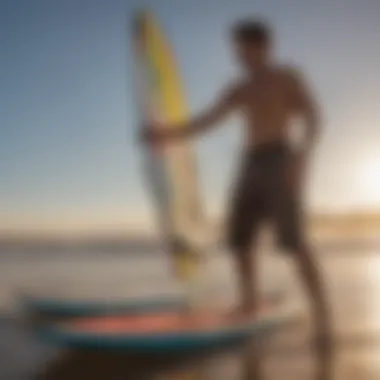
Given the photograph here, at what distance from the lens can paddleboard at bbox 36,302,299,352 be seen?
1413 mm

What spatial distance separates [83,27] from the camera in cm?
151

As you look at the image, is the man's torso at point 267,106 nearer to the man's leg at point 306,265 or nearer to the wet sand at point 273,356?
the man's leg at point 306,265

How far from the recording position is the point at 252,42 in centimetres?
148

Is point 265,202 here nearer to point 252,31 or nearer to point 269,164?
point 269,164

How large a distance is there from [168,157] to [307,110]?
254mm

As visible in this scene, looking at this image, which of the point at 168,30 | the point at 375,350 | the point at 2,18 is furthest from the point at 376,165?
the point at 2,18

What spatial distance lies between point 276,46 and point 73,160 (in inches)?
16.1

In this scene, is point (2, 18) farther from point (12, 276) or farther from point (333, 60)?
point (333, 60)

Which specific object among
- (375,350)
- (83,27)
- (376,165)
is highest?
(83,27)

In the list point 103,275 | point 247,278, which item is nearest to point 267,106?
point 247,278

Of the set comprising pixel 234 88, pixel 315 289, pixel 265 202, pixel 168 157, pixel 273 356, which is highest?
pixel 234 88

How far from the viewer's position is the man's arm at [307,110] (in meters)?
1.46

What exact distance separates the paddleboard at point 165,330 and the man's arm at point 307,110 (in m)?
0.29

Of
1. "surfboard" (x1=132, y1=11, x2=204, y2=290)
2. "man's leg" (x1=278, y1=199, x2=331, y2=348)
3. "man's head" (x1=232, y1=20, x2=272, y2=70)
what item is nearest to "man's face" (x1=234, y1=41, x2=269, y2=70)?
"man's head" (x1=232, y1=20, x2=272, y2=70)
